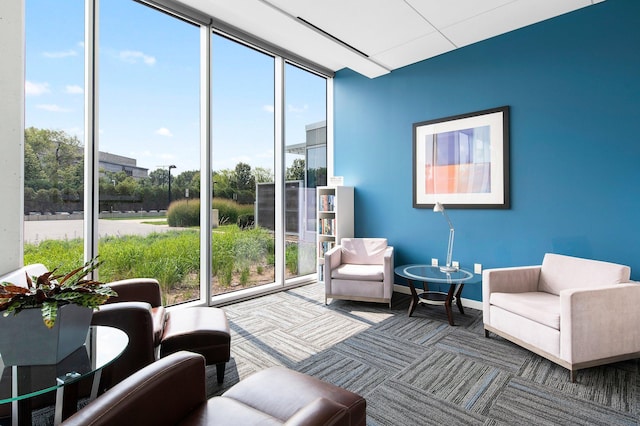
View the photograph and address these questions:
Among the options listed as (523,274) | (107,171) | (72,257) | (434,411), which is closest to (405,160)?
(523,274)

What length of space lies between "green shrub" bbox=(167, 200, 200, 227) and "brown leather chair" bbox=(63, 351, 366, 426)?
95.5 inches

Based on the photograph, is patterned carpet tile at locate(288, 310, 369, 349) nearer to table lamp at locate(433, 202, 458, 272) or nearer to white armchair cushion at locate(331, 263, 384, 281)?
white armchair cushion at locate(331, 263, 384, 281)

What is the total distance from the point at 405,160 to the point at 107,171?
131 inches

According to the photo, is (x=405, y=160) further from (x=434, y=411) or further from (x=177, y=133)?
(x=434, y=411)

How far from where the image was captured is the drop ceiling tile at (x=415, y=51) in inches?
143

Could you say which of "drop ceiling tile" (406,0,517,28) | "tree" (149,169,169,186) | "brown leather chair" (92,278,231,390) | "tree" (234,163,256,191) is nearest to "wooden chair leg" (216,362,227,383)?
"brown leather chair" (92,278,231,390)

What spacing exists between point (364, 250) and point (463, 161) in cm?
158

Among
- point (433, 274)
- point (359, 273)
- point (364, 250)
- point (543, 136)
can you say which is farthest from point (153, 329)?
point (543, 136)

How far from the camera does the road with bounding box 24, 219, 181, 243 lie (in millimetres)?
2713

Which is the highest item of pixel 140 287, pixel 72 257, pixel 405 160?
pixel 405 160

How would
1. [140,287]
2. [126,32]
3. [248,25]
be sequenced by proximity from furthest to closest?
[248,25]
[126,32]
[140,287]

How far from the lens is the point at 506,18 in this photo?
10.6 ft

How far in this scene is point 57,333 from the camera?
49.7 inches

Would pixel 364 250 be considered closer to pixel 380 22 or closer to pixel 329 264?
pixel 329 264
